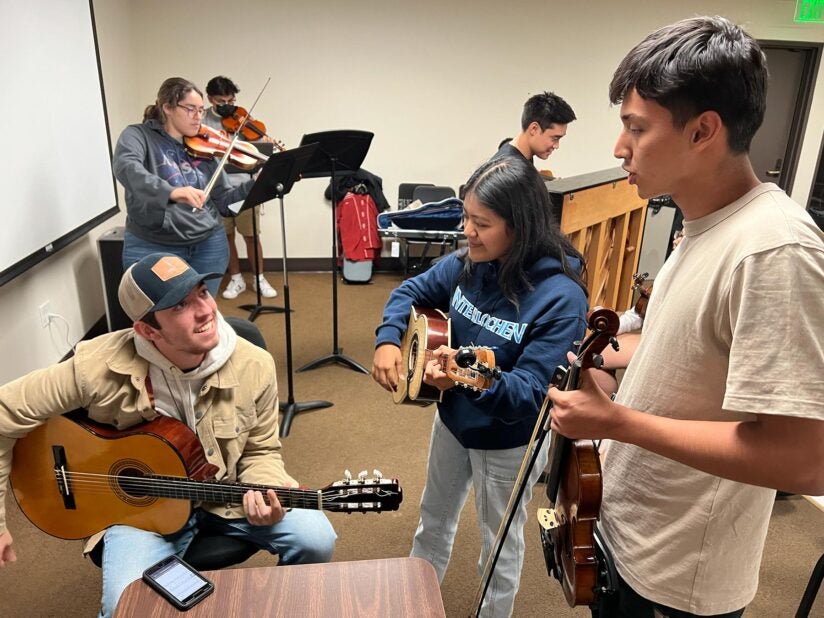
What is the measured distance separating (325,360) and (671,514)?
299cm

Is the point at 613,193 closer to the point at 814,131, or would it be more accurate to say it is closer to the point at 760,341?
the point at 760,341

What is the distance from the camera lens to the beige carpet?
209cm

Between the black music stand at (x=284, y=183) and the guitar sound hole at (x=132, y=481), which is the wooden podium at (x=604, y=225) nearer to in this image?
the black music stand at (x=284, y=183)

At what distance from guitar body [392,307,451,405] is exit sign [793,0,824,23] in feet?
18.6

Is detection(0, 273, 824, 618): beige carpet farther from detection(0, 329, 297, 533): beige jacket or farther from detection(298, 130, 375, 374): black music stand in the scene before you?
detection(298, 130, 375, 374): black music stand

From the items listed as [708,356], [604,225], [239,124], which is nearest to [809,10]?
[604,225]

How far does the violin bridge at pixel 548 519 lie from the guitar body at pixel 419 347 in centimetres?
45

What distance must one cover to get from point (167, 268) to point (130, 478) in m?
0.58

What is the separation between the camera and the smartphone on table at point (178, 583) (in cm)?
121

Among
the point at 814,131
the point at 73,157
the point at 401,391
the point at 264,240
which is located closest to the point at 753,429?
the point at 401,391

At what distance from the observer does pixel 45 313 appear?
3258 millimetres

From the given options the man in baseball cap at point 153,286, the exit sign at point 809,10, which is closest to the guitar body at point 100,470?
the man in baseball cap at point 153,286

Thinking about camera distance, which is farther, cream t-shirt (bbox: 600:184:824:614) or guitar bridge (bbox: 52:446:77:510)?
guitar bridge (bbox: 52:446:77:510)

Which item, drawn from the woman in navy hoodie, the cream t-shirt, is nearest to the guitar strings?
the woman in navy hoodie
